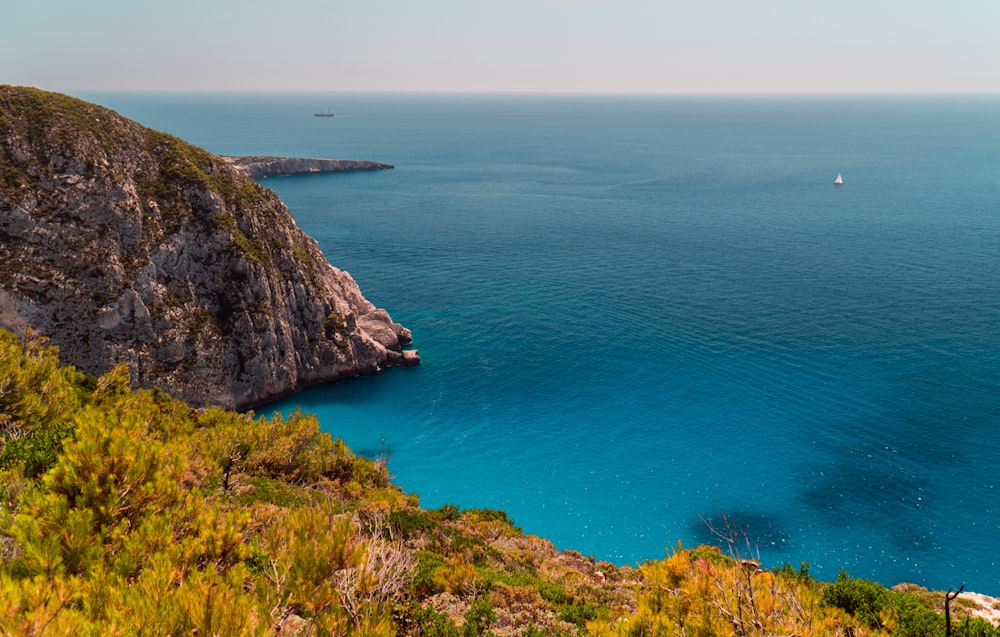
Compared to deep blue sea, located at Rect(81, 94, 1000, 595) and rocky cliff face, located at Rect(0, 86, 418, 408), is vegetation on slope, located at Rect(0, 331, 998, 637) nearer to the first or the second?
deep blue sea, located at Rect(81, 94, 1000, 595)

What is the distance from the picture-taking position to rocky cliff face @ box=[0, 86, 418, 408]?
148 ft

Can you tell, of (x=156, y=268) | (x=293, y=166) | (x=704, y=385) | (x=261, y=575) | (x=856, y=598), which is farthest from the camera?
(x=293, y=166)

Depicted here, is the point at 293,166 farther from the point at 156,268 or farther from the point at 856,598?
the point at 856,598

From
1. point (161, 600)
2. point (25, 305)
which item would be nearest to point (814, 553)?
point (161, 600)

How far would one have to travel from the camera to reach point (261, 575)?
10156mm

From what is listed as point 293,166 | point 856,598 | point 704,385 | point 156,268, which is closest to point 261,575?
point 856,598

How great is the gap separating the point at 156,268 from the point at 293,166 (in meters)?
139

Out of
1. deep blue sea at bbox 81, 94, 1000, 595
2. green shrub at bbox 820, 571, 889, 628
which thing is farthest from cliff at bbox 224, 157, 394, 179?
green shrub at bbox 820, 571, 889, 628

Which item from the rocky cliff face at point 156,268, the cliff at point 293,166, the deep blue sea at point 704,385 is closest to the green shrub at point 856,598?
the deep blue sea at point 704,385

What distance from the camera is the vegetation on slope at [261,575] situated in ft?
24.7

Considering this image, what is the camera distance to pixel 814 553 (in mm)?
35688

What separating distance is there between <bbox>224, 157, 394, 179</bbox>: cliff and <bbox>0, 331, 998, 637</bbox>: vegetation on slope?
164633 mm

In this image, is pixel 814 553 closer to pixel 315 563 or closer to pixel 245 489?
pixel 245 489

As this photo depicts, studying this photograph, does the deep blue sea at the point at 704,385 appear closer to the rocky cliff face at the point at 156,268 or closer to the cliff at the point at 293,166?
the rocky cliff face at the point at 156,268
